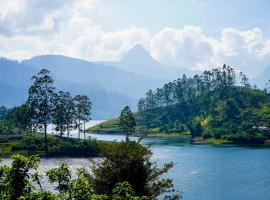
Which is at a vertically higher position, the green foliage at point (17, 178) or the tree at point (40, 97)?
the tree at point (40, 97)

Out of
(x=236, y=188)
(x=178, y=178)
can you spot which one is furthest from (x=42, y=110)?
(x=236, y=188)

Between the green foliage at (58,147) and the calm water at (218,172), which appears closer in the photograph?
the calm water at (218,172)

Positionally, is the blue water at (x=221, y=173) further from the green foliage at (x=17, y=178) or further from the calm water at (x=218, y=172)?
the green foliage at (x=17, y=178)

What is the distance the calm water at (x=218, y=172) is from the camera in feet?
344

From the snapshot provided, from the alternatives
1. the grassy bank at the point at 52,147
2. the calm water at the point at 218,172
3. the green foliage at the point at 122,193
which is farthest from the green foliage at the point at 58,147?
the green foliage at the point at 122,193

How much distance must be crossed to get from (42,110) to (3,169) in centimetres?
16456

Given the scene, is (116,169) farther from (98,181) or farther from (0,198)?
(0,198)

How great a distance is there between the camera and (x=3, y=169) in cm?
3159

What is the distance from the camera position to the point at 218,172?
457 ft

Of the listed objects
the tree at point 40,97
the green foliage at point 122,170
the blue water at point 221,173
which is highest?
the tree at point 40,97

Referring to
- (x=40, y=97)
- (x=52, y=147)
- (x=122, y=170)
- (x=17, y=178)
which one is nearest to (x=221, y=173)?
(x=52, y=147)

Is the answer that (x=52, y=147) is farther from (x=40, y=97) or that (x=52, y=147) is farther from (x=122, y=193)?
(x=122, y=193)

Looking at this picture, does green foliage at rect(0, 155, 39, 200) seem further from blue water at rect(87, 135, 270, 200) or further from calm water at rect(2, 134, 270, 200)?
blue water at rect(87, 135, 270, 200)

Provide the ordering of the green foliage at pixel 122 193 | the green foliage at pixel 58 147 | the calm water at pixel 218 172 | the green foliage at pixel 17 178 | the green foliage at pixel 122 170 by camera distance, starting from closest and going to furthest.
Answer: the green foliage at pixel 17 178, the green foliage at pixel 122 193, the green foliage at pixel 122 170, the calm water at pixel 218 172, the green foliage at pixel 58 147
